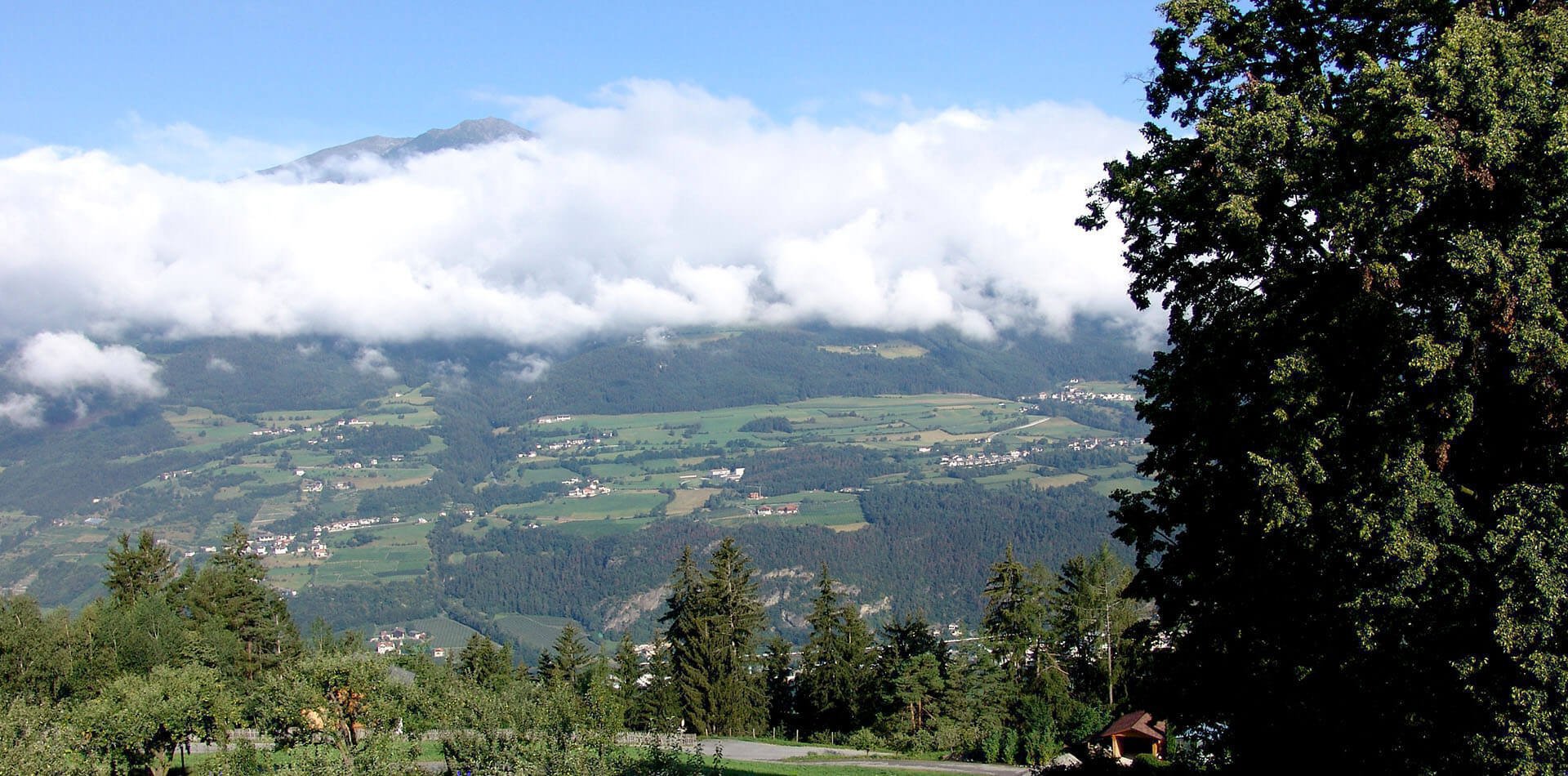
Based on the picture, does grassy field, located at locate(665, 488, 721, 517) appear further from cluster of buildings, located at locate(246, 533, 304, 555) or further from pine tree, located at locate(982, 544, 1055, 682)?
pine tree, located at locate(982, 544, 1055, 682)

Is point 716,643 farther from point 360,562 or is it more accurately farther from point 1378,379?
point 360,562

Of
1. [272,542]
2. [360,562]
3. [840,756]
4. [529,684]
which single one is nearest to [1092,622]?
[840,756]

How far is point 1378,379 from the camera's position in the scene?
43.6 ft

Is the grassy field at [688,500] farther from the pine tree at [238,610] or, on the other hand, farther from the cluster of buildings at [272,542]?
the pine tree at [238,610]

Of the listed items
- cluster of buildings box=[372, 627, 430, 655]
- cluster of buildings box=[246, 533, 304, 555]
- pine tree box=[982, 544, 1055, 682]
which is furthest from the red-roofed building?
A: cluster of buildings box=[246, 533, 304, 555]

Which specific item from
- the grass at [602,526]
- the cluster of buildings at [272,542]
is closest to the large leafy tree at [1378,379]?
the grass at [602,526]

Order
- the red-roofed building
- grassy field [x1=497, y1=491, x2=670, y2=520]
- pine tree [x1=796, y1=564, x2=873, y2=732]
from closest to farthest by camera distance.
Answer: the red-roofed building < pine tree [x1=796, y1=564, x2=873, y2=732] < grassy field [x1=497, y1=491, x2=670, y2=520]

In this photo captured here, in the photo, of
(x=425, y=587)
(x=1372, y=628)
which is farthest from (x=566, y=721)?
(x=425, y=587)

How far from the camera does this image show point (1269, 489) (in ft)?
43.3

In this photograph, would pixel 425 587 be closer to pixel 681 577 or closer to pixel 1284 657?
pixel 681 577

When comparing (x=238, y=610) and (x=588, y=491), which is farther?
(x=588, y=491)

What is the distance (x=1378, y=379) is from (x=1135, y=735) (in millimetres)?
20777

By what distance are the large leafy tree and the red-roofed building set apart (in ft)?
52.2

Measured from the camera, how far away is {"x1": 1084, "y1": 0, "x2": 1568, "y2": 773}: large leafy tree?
1198cm
